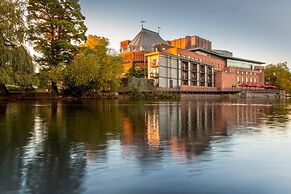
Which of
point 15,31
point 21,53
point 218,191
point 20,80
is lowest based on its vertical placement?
point 218,191

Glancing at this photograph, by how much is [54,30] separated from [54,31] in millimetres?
169

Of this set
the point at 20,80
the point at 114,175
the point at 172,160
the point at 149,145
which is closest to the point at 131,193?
the point at 114,175

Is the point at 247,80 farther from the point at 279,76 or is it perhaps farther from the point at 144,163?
the point at 144,163

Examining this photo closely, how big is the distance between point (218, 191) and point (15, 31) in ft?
111

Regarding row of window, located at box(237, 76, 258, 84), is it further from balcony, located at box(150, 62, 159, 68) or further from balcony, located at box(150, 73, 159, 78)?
balcony, located at box(150, 73, 159, 78)

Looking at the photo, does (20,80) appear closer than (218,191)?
No

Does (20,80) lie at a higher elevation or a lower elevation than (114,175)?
higher

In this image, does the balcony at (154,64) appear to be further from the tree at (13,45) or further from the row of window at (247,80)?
the tree at (13,45)

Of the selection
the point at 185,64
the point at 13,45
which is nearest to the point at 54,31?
the point at 13,45

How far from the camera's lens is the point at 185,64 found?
102438 millimetres

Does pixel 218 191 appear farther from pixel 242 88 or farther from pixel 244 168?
pixel 242 88

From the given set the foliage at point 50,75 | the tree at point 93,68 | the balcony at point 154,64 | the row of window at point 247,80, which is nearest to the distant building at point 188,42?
the row of window at point 247,80

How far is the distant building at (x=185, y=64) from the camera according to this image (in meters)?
91.6

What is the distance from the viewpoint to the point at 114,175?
6801 millimetres
